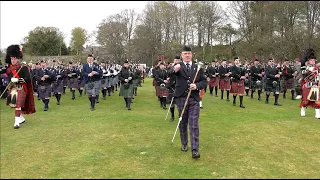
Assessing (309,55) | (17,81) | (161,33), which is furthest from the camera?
(161,33)

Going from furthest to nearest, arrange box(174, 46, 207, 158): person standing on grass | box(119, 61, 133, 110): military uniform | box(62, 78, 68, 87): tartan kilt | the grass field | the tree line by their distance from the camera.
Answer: the tree line, box(62, 78, 68, 87): tartan kilt, box(119, 61, 133, 110): military uniform, box(174, 46, 207, 158): person standing on grass, the grass field

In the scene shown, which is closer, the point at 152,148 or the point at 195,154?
the point at 195,154

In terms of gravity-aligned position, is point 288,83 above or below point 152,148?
above

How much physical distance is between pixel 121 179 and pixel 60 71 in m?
12.9

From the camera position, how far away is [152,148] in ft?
20.6

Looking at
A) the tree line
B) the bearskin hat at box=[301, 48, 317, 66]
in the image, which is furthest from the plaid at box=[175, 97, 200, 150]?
the tree line

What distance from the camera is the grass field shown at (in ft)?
16.3

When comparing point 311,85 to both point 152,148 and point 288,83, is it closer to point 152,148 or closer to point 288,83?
point 152,148

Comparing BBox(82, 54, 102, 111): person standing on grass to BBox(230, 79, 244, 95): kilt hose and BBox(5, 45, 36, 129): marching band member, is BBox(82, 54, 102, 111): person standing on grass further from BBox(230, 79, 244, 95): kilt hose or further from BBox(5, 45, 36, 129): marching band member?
BBox(230, 79, 244, 95): kilt hose

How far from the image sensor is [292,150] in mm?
6273

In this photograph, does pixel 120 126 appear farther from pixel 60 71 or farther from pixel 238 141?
pixel 60 71

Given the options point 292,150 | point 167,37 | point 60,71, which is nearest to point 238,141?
point 292,150

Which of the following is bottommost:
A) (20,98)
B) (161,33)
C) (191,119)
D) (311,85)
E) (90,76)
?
(191,119)

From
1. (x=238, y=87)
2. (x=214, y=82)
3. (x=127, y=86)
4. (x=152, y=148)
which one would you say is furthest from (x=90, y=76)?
(x=214, y=82)
